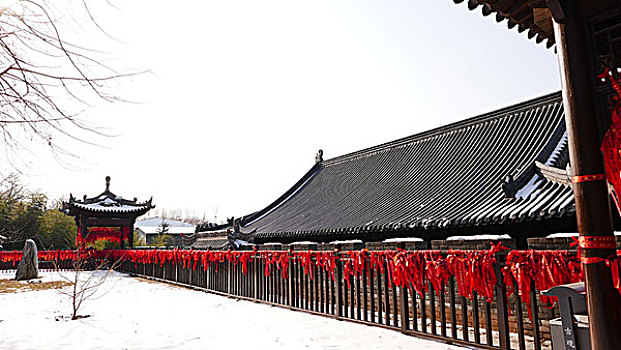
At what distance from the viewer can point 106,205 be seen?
26.0m

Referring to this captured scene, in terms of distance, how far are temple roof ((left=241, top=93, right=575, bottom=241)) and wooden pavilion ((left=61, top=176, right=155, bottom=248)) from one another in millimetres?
13397

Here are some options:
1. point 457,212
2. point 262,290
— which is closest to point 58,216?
point 262,290

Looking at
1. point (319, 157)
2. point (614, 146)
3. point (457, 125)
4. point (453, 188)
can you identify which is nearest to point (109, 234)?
A: point (319, 157)

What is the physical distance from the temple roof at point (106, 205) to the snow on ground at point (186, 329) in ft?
51.4

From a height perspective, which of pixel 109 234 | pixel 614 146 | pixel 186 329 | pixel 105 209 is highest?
pixel 105 209

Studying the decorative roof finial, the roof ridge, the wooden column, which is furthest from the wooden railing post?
the decorative roof finial

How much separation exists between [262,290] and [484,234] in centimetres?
505

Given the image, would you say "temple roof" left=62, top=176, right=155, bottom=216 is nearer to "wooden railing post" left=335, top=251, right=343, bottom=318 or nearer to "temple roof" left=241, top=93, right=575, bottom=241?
"temple roof" left=241, top=93, right=575, bottom=241

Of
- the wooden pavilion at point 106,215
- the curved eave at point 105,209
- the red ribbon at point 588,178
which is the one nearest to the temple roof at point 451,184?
the red ribbon at point 588,178

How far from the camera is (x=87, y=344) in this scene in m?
5.75

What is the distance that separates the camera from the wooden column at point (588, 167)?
2.43 meters

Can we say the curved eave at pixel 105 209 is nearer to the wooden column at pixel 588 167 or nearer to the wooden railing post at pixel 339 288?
the wooden railing post at pixel 339 288

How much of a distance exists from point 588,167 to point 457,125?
10516 millimetres

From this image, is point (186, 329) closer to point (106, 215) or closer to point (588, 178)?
point (588, 178)
